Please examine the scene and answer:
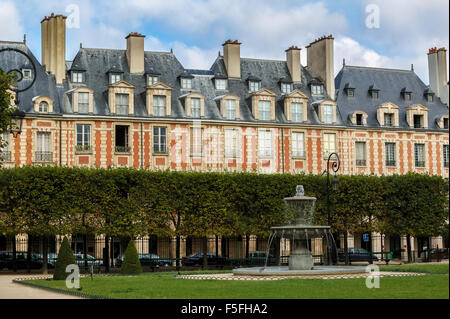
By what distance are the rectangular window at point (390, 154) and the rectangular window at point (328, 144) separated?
12.1 ft

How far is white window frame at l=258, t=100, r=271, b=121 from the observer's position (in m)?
43.9

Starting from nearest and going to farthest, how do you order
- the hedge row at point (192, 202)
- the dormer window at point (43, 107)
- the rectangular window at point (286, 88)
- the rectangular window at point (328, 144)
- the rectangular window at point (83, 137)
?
the hedge row at point (192, 202) < the dormer window at point (43, 107) < the rectangular window at point (83, 137) < the rectangular window at point (328, 144) < the rectangular window at point (286, 88)

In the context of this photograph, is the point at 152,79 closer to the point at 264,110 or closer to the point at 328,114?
the point at 264,110

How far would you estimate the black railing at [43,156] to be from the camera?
39188mm

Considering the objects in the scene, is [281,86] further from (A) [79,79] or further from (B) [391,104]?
(A) [79,79]

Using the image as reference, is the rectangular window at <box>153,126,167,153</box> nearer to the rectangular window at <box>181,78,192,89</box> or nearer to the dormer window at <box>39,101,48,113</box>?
the rectangular window at <box>181,78,192,89</box>

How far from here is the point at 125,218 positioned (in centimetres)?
3306

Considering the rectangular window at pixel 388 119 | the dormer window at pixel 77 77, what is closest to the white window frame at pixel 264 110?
the rectangular window at pixel 388 119

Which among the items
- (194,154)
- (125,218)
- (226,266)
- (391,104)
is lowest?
(226,266)

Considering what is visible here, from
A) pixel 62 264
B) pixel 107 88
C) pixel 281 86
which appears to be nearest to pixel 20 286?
pixel 62 264

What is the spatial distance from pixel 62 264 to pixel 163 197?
1077cm

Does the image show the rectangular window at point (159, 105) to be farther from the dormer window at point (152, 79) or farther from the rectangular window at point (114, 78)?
the rectangular window at point (114, 78)

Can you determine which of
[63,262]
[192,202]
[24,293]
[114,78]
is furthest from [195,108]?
[24,293]

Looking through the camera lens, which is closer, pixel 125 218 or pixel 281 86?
pixel 125 218
